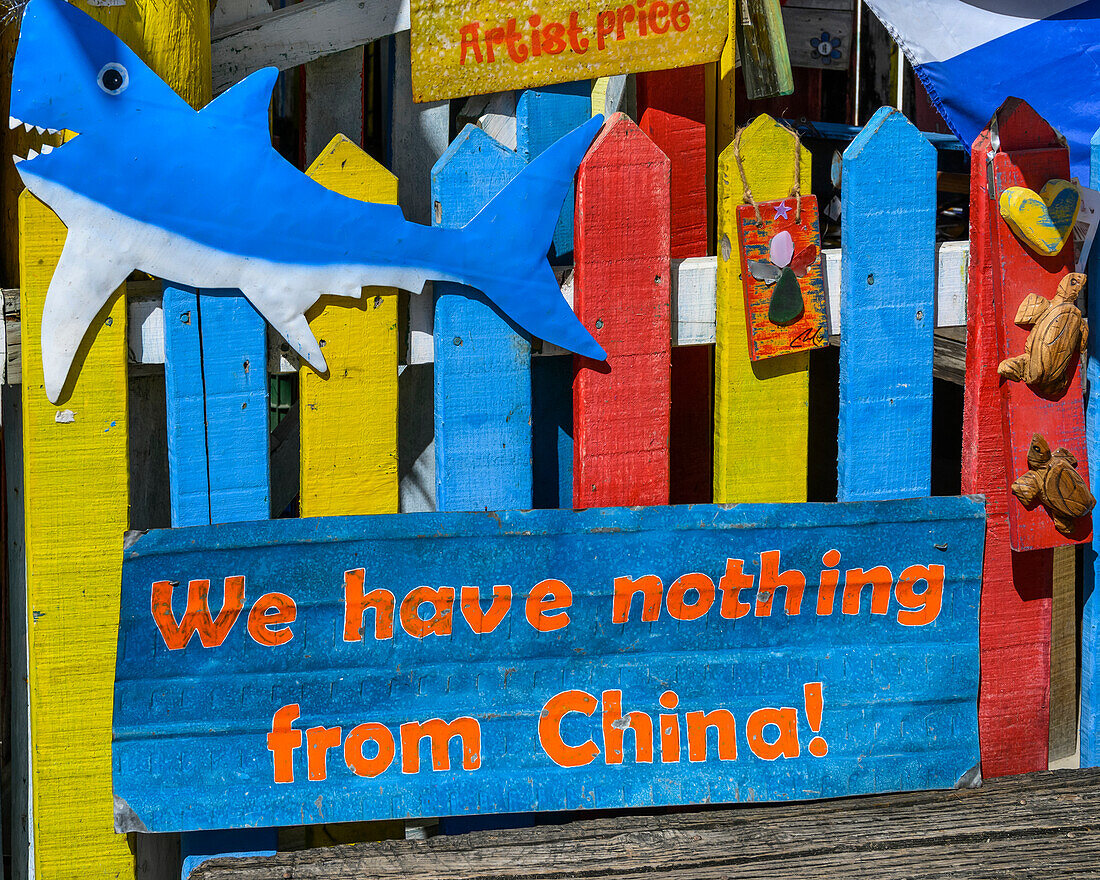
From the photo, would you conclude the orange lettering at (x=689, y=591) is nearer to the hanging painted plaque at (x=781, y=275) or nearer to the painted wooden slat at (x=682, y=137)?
the hanging painted plaque at (x=781, y=275)

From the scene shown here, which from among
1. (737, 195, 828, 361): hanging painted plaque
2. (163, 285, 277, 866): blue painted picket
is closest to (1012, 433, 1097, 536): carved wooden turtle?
(737, 195, 828, 361): hanging painted plaque

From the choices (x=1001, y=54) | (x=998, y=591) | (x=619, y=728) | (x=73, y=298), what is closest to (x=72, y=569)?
(x=73, y=298)

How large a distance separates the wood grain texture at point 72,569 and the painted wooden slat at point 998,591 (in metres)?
1.80

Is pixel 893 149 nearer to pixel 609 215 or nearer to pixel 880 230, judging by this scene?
pixel 880 230

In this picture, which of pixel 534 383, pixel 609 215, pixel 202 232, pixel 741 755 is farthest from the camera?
pixel 534 383

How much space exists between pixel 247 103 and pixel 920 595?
5.73 feet

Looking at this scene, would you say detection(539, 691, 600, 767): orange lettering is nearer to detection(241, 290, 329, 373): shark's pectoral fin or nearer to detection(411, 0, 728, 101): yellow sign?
detection(241, 290, 329, 373): shark's pectoral fin

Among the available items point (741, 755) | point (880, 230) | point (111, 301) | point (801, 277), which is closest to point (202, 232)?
point (111, 301)

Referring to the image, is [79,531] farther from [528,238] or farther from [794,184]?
[794,184]

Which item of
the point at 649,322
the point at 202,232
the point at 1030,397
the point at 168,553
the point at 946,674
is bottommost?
the point at 946,674

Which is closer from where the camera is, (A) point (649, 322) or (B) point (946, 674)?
(A) point (649, 322)

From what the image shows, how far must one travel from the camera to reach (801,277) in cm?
241

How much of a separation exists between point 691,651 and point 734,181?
1.01 meters

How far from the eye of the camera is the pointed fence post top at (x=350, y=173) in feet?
7.25
